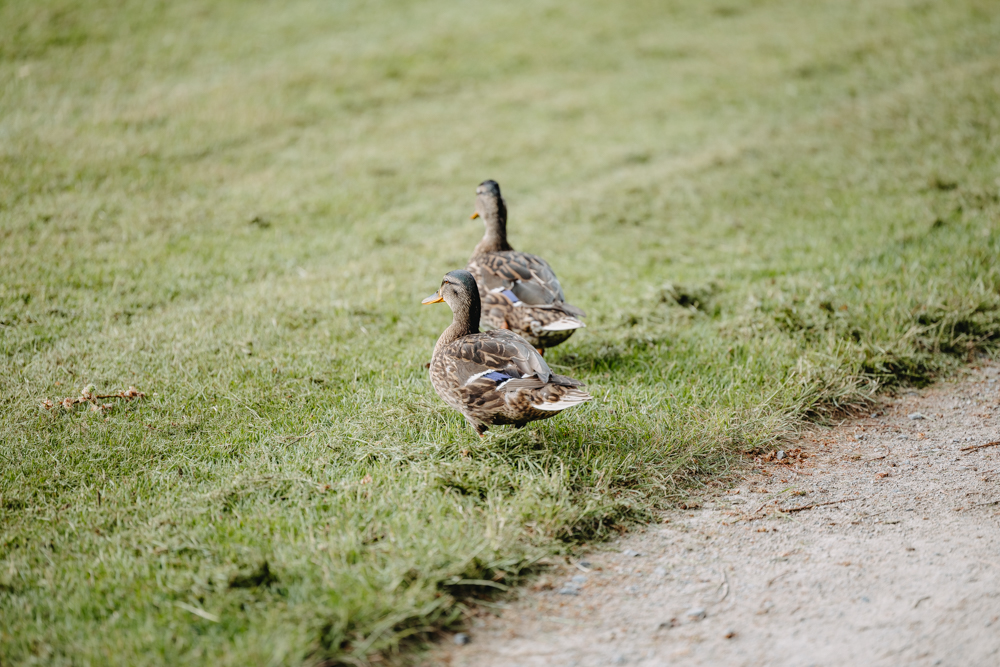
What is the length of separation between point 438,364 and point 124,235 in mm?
4618

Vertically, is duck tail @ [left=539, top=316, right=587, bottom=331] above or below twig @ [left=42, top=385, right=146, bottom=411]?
above

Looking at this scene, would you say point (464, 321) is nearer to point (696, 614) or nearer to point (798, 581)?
point (696, 614)

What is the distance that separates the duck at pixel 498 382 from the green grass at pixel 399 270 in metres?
0.23

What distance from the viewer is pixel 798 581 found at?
11.6ft

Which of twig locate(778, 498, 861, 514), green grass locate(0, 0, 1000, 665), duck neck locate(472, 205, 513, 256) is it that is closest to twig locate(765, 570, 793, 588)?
twig locate(778, 498, 861, 514)

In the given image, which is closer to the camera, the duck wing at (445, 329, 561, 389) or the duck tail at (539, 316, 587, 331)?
the duck wing at (445, 329, 561, 389)

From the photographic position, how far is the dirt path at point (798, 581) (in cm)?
313

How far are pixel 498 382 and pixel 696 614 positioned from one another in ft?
4.97

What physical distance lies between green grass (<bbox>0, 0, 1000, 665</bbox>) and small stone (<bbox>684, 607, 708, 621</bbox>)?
2.29ft

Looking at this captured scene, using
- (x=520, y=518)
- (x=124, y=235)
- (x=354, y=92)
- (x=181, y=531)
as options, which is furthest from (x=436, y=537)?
(x=354, y=92)

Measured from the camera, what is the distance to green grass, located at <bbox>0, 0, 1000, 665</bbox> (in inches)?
140

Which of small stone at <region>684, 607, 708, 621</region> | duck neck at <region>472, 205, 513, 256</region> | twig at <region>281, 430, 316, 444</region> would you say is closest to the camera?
small stone at <region>684, 607, 708, 621</region>

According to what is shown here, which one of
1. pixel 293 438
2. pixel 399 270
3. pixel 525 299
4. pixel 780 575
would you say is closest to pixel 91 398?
pixel 293 438

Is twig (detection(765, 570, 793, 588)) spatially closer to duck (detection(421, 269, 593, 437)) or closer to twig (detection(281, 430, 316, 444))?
duck (detection(421, 269, 593, 437))
